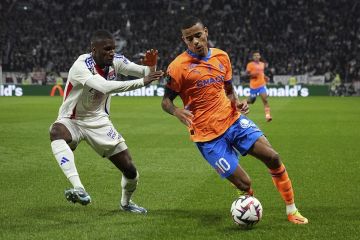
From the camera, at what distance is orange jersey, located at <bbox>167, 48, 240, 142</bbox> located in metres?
7.06

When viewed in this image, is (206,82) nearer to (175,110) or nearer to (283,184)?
(175,110)

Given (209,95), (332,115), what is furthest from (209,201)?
(332,115)

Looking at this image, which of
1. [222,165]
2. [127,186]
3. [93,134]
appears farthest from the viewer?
[127,186]

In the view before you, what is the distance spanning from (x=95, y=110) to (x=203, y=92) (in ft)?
4.74

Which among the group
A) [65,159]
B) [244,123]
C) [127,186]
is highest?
[244,123]

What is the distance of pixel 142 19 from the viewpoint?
52.4m

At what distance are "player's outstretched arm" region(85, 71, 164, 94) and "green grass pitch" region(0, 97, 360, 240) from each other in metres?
1.50

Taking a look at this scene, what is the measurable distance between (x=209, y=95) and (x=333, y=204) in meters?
2.29

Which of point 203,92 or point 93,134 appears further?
point 93,134

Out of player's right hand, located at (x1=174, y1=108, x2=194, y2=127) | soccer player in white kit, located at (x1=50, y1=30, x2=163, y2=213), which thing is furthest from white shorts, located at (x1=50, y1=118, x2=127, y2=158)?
player's right hand, located at (x1=174, y1=108, x2=194, y2=127)

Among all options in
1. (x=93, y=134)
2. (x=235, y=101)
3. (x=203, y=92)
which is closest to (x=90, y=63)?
(x=93, y=134)

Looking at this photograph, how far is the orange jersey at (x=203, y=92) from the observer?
7062mm

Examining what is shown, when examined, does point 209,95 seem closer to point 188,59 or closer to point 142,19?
point 188,59

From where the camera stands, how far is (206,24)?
51.2 m
